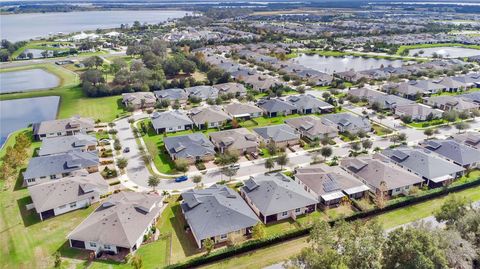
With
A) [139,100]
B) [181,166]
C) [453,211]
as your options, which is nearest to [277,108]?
[139,100]

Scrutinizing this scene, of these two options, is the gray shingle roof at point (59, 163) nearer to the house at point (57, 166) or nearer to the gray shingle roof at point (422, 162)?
the house at point (57, 166)

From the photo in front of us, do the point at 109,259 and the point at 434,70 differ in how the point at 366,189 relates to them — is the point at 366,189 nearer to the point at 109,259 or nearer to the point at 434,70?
the point at 109,259

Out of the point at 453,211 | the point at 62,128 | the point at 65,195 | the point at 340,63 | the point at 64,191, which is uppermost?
the point at 453,211

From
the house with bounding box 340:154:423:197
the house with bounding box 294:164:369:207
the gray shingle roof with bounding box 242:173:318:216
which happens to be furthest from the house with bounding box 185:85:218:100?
the house with bounding box 340:154:423:197

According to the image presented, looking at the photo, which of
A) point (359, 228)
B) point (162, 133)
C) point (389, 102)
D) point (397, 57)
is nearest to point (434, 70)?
point (397, 57)

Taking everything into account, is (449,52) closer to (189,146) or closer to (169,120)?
(169,120)

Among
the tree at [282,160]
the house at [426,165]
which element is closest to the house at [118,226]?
the tree at [282,160]

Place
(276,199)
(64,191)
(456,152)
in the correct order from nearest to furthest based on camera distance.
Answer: (276,199), (64,191), (456,152)
